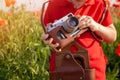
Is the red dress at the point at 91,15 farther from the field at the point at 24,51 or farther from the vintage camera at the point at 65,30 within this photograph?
the field at the point at 24,51

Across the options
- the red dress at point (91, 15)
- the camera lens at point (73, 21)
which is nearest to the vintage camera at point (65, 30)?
the camera lens at point (73, 21)

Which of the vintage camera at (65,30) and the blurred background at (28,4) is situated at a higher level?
the blurred background at (28,4)

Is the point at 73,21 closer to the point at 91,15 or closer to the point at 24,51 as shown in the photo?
the point at 91,15

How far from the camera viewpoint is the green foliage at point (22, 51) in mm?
3994

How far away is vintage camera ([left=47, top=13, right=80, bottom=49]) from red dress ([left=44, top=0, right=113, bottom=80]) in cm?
15

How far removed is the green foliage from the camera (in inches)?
157

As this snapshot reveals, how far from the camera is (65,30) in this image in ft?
7.79

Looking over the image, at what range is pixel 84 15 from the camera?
2.52 meters

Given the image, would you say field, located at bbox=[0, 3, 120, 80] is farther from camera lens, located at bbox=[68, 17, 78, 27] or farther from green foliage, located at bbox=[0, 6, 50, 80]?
camera lens, located at bbox=[68, 17, 78, 27]

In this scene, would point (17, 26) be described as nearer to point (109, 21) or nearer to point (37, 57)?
A: point (37, 57)

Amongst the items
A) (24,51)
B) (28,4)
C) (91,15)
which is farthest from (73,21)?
(28,4)

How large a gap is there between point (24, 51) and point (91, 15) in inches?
64.8

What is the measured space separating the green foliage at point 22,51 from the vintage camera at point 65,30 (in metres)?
1.59

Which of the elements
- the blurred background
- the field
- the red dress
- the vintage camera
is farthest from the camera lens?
the blurred background
